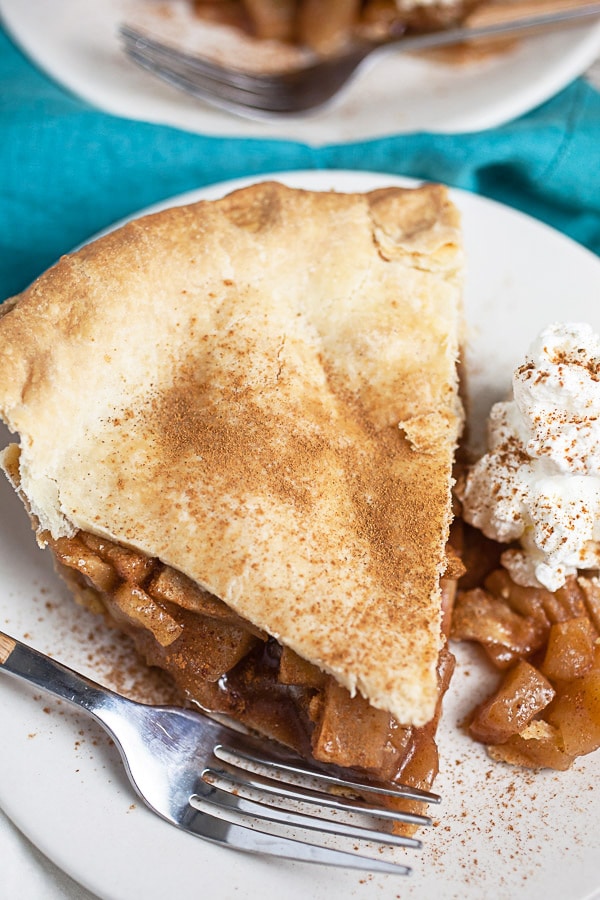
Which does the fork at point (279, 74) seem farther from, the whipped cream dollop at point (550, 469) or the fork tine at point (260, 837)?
the fork tine at point (260, 837)

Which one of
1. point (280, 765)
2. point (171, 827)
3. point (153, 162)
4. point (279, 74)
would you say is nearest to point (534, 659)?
point (280, 765)

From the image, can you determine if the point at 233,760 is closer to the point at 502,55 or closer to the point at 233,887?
the point at 233,887

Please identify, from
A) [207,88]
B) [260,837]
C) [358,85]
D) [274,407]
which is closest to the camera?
[260,837]

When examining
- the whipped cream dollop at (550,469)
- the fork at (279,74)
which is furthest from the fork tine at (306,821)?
the fork at (279,74)

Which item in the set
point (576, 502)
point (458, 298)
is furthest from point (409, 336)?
point (576, 502)

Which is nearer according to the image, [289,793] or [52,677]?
[289,793]

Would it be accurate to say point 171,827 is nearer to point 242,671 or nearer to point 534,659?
point 242,671

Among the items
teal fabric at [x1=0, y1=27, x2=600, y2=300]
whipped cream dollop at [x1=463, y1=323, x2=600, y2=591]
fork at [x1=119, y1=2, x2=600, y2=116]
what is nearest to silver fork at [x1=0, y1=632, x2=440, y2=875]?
whipped cream dollop at [x1=463, y1=323, x2=600, y2=591]
